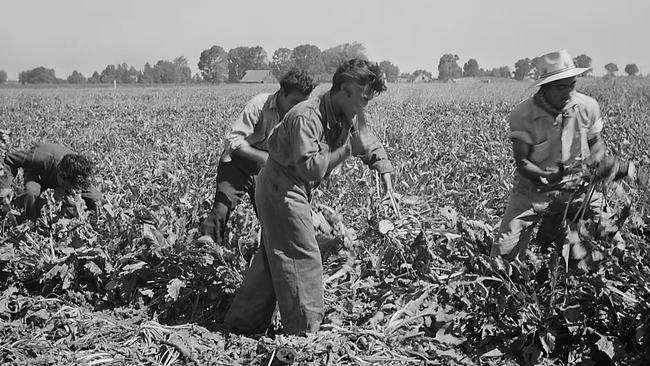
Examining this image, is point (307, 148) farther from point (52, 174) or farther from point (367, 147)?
point (52, 174)

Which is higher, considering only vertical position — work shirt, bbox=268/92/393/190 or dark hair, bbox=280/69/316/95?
dark hair, bbox=280/69/316/95

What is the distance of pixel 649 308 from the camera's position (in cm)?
276

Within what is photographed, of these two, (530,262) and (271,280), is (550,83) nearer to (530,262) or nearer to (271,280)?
(530,262)

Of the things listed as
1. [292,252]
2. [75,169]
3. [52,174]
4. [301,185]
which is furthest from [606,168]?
[52,174]

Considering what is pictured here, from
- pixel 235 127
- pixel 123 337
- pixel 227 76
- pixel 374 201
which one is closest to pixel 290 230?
pixel 123 337

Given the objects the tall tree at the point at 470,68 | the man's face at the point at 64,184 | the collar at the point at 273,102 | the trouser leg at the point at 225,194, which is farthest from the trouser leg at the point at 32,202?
the tall tree at the point at 470,68

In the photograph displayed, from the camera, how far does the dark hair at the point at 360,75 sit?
114 inches

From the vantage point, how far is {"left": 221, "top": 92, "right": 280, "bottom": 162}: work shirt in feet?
14.1

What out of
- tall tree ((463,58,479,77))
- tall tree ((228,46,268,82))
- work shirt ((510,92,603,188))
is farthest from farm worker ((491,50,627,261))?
tall tree ((463,58,479,77))

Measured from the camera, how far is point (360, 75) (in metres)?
2.88

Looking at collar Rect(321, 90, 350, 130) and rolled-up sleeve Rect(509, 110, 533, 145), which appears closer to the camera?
collar Rect(321, 90, 350, 130)

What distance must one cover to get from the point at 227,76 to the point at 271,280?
8664cm

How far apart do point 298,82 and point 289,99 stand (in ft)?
0.48

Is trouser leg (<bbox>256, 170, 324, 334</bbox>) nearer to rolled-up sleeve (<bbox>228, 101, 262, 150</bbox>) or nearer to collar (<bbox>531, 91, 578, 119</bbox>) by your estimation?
rolled-up sleeve (<bbox>228, 101, 262, 150</bbox>)
